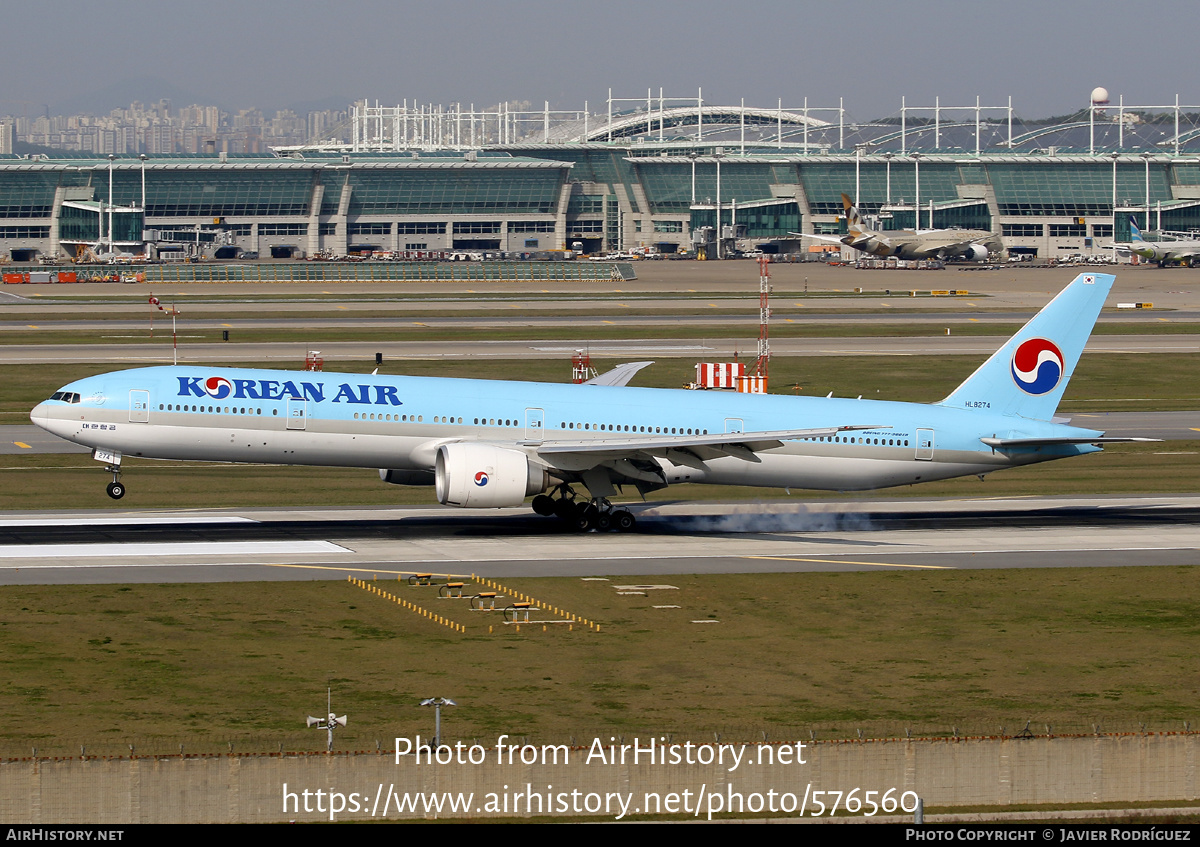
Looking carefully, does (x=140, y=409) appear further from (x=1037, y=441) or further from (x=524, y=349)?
(x=524, y=349)

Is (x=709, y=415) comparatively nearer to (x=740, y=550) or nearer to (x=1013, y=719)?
(x=740, y=550)

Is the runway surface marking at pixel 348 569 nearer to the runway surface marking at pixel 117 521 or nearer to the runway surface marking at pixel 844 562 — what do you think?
the runway surface marking at pixel 117 521

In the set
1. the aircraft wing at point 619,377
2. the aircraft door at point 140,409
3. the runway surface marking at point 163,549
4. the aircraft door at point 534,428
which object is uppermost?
the aircraft wing at point 619,377

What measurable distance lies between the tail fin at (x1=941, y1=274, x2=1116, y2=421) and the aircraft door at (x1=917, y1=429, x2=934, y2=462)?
216 centimetres

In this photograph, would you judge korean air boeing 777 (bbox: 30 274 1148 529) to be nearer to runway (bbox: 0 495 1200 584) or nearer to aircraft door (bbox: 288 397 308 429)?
aircraft door (bbox: 288 397 308 429)

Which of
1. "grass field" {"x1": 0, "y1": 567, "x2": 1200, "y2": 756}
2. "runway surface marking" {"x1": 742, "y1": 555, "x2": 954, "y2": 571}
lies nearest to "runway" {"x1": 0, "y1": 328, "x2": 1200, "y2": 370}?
"runway surface marking" {"x1": 742, "y1": 555, "x2": 954, "y2": 571}

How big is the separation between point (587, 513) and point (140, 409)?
51.4ft

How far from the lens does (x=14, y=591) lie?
39.2 m

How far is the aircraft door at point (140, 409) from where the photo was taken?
47.4 metres

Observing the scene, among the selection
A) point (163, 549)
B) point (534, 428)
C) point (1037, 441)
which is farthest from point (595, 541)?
point (1037, 441)

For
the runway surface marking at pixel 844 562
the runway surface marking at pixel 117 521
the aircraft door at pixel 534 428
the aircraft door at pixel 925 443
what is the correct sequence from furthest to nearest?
the aircraft door at pixel 925 443 → the runway surface marking at pixel 117 521 → the aircraft door at pixel 534 428 → the runway surface marking at pixel 844 562

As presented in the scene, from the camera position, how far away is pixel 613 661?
111 feet

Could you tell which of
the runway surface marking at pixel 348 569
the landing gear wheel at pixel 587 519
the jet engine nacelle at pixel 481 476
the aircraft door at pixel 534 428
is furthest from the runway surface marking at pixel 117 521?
the landing gear wheel at pixel 587 519

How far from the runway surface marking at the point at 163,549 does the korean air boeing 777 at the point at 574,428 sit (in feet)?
10.5
